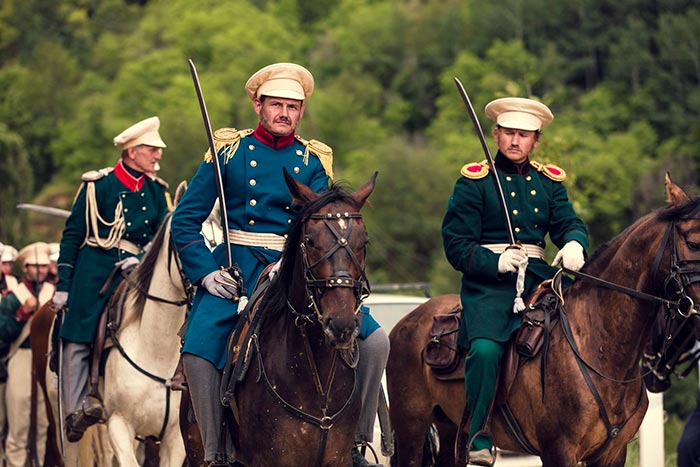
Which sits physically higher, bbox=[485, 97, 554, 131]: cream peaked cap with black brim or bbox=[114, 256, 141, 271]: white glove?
bbox=[485, 97, 554, 131]: cream peaked cap with black brim

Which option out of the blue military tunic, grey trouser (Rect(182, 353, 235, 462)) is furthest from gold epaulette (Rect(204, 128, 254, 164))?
grey trouser (Rect(182, 353, 235, 462))

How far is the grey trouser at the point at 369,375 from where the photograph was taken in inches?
331

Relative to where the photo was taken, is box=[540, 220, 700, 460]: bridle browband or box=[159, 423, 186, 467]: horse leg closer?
box=[540, 220, 700, 460]: bridle browband

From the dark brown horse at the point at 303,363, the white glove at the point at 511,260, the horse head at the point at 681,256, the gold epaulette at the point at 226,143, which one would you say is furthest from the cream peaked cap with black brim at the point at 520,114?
the dark brown horse at the point at 303,363

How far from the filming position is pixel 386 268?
220 ft

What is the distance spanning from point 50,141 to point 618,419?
85.5 metres

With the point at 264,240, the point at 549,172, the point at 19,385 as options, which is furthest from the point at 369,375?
the point at 19,385

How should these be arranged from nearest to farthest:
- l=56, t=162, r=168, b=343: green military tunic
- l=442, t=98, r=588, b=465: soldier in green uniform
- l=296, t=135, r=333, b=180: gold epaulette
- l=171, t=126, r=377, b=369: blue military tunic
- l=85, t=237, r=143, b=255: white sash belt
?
l=171, t=126, r=377, b=369: blue military tunic, l=296, t=135, r=333, b=180: gold epaulette, l=442, t=98, r=588, b=465: soldier in green uniform, l=56, t=162, r=168, b=343: green military tunic, l=85, t=237, r=143, b=255: white sash belt

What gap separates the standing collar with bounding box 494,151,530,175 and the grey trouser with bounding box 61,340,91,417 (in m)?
3.84

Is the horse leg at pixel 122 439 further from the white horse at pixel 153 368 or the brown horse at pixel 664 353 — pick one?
the brown horse at pixel 664 353

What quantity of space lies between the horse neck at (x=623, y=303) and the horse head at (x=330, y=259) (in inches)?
93.9

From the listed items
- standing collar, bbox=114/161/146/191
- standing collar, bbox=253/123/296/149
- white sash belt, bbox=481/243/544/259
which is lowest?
standing collar, bbox=114/161/146/191

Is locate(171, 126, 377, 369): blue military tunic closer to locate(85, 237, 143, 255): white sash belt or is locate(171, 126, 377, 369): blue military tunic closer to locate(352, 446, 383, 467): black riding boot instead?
locate(352, 446, 383, 467): black riding boot

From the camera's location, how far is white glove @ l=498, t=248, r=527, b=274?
981 cm
